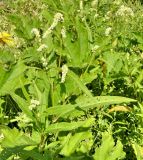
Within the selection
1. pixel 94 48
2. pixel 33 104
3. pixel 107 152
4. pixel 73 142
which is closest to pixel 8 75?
pixel 33 104

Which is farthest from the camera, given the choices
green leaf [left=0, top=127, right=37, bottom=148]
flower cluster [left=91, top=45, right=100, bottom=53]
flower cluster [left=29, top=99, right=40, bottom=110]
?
flower cluster [left=91, top=45, right=100, bottom=53]

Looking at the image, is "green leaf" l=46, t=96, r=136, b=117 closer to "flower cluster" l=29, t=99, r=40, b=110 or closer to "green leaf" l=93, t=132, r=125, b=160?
"flower cluster" l=29, t=99, r=40, b=110

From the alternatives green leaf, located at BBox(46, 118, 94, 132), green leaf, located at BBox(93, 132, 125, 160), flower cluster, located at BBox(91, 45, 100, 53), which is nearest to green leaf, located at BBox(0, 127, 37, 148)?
green leaf, located at BBox(46, 118, 94, 132)

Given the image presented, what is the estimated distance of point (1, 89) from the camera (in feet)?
7.08

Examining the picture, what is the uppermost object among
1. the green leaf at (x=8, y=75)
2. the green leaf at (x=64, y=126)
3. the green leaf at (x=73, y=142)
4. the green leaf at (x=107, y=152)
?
the green leaf at (x=8, y=75)

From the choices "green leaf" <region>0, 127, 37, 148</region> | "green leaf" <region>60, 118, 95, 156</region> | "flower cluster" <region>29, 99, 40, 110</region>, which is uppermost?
"flower cluster" <region>29, 99, 40, 110</region>

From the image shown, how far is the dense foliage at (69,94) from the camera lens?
2090 millimetres

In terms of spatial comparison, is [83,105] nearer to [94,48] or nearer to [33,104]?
[33,104]

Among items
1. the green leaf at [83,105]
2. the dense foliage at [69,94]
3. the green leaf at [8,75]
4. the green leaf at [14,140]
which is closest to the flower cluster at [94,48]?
the dense foliage at [69,94]

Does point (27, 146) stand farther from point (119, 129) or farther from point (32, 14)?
point (32, 14)

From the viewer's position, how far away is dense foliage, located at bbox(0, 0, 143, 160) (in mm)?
2090

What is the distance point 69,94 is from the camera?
2.53 meters

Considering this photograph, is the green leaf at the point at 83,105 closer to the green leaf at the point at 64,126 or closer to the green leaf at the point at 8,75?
the green leaf at the point at 64,126

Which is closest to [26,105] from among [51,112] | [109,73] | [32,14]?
[51,112]
